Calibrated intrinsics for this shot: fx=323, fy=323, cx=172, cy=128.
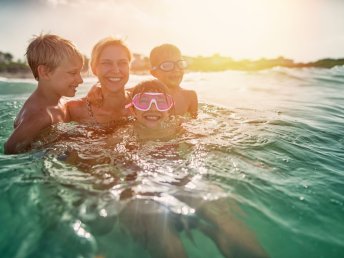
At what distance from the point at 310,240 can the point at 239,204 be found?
0.65 meters

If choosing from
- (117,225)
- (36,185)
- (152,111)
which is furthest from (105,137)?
(117,225)

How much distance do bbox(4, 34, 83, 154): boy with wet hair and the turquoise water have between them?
332mm

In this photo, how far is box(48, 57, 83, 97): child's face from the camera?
4.55 meters

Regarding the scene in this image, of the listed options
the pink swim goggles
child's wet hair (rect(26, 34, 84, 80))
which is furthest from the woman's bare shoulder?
the pink swim goggles

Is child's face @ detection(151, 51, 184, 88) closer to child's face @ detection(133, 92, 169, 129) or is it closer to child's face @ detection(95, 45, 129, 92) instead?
child's face @ detection(95, 45, 129, 92)

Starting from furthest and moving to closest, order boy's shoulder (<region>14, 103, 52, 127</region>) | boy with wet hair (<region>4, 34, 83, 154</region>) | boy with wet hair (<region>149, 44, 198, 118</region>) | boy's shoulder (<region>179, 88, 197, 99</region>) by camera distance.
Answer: boy's shoulder (<region>179, 88, 197, 99</region>) < boy with wet hair (<region>149, 44, 198, 118</region>) < boy with wet hair (<region>4, 34, 83, 154</region>) < boy's shoulder (<region>14, 103, 52, 127</region>)

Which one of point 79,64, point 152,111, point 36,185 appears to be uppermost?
point 79,64

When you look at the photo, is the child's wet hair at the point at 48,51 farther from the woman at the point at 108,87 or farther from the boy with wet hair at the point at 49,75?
the woman at the point at 108,87

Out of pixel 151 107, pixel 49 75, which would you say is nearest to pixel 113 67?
pixel 49 75

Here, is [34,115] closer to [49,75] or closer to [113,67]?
[49,75]

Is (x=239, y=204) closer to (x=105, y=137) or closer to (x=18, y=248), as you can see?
(x=18, y=248)

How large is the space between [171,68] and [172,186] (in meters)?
3.47

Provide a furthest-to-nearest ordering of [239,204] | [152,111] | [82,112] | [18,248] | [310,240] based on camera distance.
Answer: [82,112], [152,111], [239,204], [310,240], [18,248]

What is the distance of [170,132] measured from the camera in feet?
15.7
